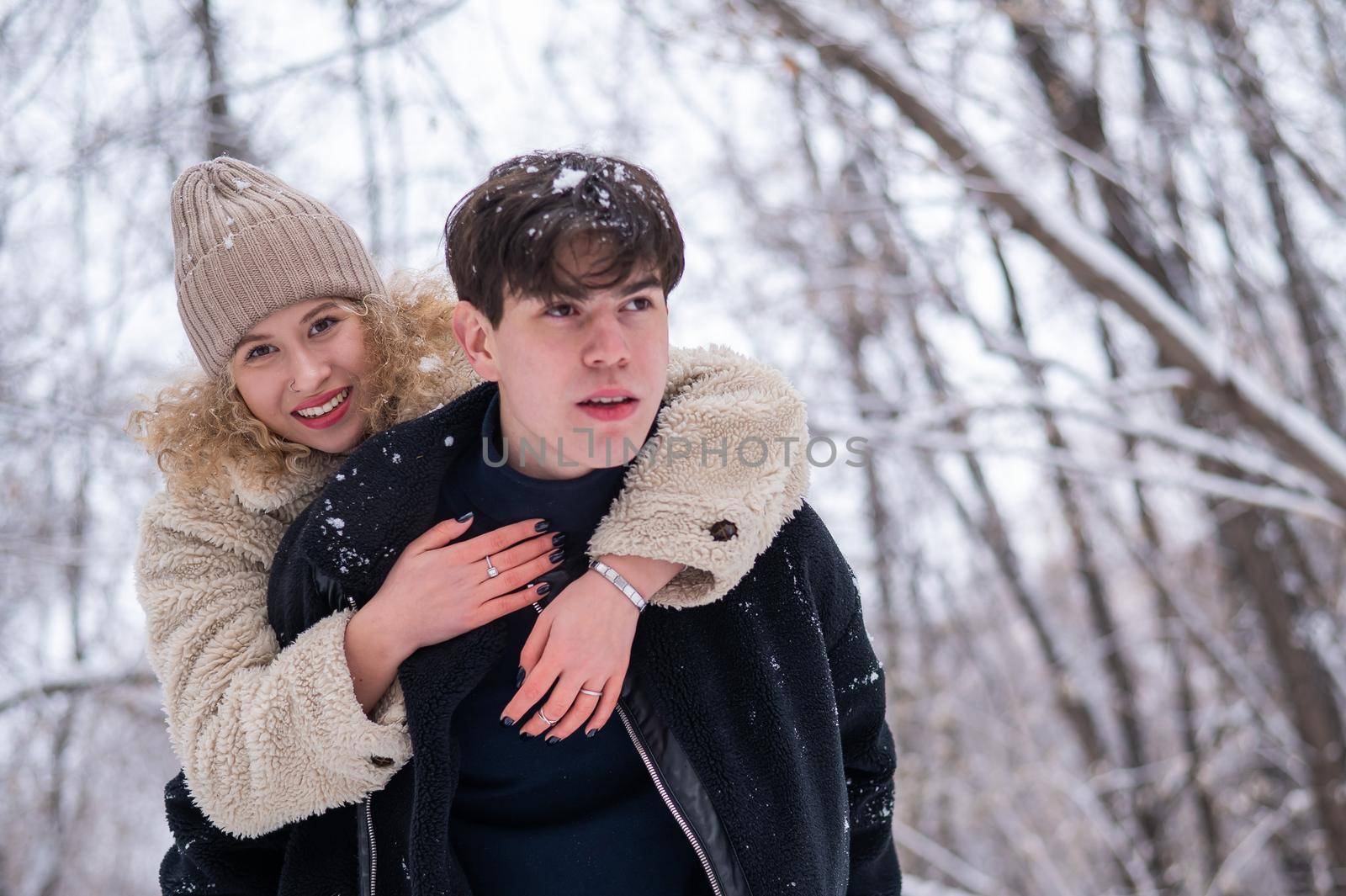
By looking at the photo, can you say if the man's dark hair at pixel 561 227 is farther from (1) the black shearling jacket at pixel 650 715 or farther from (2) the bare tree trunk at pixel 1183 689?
(2) the bare tree trunk at pixel 1183 689

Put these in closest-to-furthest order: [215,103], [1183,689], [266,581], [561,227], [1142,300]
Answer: [561,227] < [266,581] < [1142,300] < [215,103] < [1183,689]

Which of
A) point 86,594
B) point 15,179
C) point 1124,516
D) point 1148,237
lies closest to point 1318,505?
point 1148,237

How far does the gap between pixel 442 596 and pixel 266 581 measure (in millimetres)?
366

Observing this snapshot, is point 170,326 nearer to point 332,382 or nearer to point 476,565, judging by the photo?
point 332,382

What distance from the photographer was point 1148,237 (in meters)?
5.93

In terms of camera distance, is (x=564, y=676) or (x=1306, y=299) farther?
(x=1306, y=299)

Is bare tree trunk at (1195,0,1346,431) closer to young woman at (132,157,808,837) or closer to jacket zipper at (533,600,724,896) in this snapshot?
young woman at (132,157,808,837)

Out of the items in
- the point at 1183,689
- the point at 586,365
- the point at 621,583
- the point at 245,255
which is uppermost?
the point at 245,255

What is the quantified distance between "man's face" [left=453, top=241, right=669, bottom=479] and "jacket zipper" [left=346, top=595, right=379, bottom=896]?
0.36 metres

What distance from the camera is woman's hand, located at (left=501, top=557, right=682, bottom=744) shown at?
1290mm

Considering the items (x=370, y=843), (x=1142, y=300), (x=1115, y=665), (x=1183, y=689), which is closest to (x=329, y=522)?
(x=370, y=843)

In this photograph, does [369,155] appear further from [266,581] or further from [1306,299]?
[1306,299]

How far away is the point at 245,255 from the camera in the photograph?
1577 millimetres

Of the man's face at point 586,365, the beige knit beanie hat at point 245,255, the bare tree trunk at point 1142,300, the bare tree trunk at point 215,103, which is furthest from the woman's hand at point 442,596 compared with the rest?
the bare tree trunk at point 215,103
